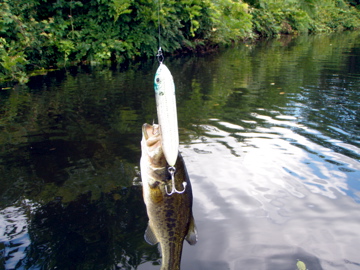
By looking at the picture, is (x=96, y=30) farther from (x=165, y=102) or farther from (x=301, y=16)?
(x=301, y=16)

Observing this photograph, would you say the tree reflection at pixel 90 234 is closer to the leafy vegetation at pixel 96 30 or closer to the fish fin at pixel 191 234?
the fish fin at pixel 191 234

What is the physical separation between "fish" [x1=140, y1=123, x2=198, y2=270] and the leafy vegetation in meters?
11.2

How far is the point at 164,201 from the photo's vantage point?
243cm

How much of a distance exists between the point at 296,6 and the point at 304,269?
3972 cm

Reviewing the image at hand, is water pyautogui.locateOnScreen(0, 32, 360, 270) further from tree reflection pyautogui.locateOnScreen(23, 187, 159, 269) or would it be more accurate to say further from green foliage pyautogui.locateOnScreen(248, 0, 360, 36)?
green foliage pyautogui.locateOnScreen(248, 0, 360, 36)

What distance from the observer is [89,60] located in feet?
54.5

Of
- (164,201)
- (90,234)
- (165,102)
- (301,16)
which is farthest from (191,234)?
(301,16)

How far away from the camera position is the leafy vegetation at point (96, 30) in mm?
13711

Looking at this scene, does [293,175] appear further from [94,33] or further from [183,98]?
[94,33]

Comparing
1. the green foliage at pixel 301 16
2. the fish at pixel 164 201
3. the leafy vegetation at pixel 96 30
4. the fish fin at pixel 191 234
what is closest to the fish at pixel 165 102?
the fish at pixel 164 201

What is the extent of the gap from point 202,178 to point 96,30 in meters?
13.9

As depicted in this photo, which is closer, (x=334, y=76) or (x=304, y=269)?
→ (x=304, y=269)

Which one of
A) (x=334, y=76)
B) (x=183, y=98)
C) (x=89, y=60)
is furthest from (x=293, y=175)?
(x=89, y=60)

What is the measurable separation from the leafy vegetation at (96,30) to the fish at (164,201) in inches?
439
